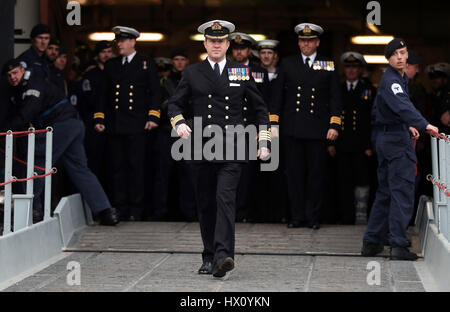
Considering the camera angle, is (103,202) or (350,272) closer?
(350,272)

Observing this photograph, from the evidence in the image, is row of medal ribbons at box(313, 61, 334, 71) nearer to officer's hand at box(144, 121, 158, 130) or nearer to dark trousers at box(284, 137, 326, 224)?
dark trousers at box(284, 137, 326, 224)

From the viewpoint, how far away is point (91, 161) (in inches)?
488

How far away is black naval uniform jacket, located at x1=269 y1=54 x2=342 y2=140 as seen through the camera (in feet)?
36.0

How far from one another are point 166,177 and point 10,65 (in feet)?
9.22

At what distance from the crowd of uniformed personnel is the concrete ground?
21.9 inches

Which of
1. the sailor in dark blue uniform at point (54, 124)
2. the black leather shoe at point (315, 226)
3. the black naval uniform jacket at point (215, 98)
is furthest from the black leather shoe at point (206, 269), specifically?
the black leather shoe at point (315, 226)

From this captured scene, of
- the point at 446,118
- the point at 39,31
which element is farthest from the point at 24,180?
the point at 446,118

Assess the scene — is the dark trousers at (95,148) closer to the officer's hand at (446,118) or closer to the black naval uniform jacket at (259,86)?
the black naval uniform jacket at (259,86)

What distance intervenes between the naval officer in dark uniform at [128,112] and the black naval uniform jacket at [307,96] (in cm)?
151

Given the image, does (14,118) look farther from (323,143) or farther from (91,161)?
(323,143)

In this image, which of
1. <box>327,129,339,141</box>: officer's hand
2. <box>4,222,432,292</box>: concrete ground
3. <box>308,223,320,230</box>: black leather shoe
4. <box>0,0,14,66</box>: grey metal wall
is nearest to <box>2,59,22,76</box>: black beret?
<box>0,0,14,66</box>: grey metal wall

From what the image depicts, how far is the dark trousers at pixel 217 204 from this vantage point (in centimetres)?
793
